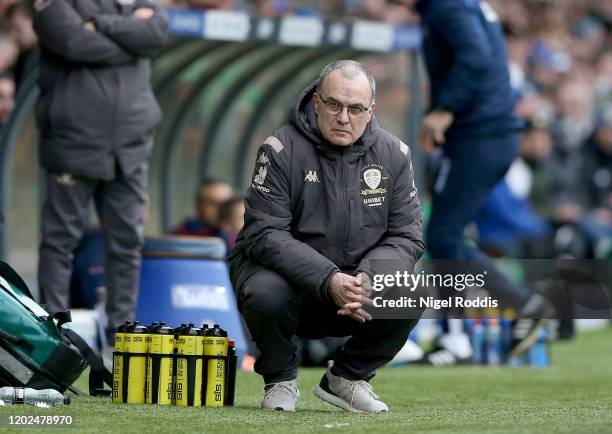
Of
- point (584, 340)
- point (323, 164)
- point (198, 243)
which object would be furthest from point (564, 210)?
point (323, 164)

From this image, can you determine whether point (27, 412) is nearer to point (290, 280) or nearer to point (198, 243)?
point (290, 280)

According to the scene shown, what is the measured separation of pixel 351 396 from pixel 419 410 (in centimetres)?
33

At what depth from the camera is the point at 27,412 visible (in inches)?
216

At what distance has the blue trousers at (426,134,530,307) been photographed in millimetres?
9133

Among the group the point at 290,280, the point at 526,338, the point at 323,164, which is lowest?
the point at 526,338

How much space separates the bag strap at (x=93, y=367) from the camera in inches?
245

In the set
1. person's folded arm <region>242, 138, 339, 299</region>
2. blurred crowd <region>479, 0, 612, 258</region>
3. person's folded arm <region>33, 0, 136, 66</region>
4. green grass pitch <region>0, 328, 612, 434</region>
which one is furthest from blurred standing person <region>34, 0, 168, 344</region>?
blurred crowd <region>479, 0, 612, 258</region>

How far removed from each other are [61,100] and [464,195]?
2581mm

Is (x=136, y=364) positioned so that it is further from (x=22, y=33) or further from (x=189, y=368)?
(x=22, y=33)

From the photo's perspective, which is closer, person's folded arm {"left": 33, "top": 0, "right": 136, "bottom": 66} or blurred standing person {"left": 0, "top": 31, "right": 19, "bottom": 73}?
person's folded arm {"left": 33, "top": 0, "right": 136, "bottom": 66}

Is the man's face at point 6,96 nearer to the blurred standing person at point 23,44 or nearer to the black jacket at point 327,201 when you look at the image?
the blurred standing person at point 23,44

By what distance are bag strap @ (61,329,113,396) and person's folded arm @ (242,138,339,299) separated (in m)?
0.83

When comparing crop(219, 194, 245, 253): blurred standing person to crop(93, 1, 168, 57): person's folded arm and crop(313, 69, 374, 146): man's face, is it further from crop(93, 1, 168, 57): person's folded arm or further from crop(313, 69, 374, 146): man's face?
crop(313, 69, 374, 146): man's face

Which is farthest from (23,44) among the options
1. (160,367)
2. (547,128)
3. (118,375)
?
(547,128)
